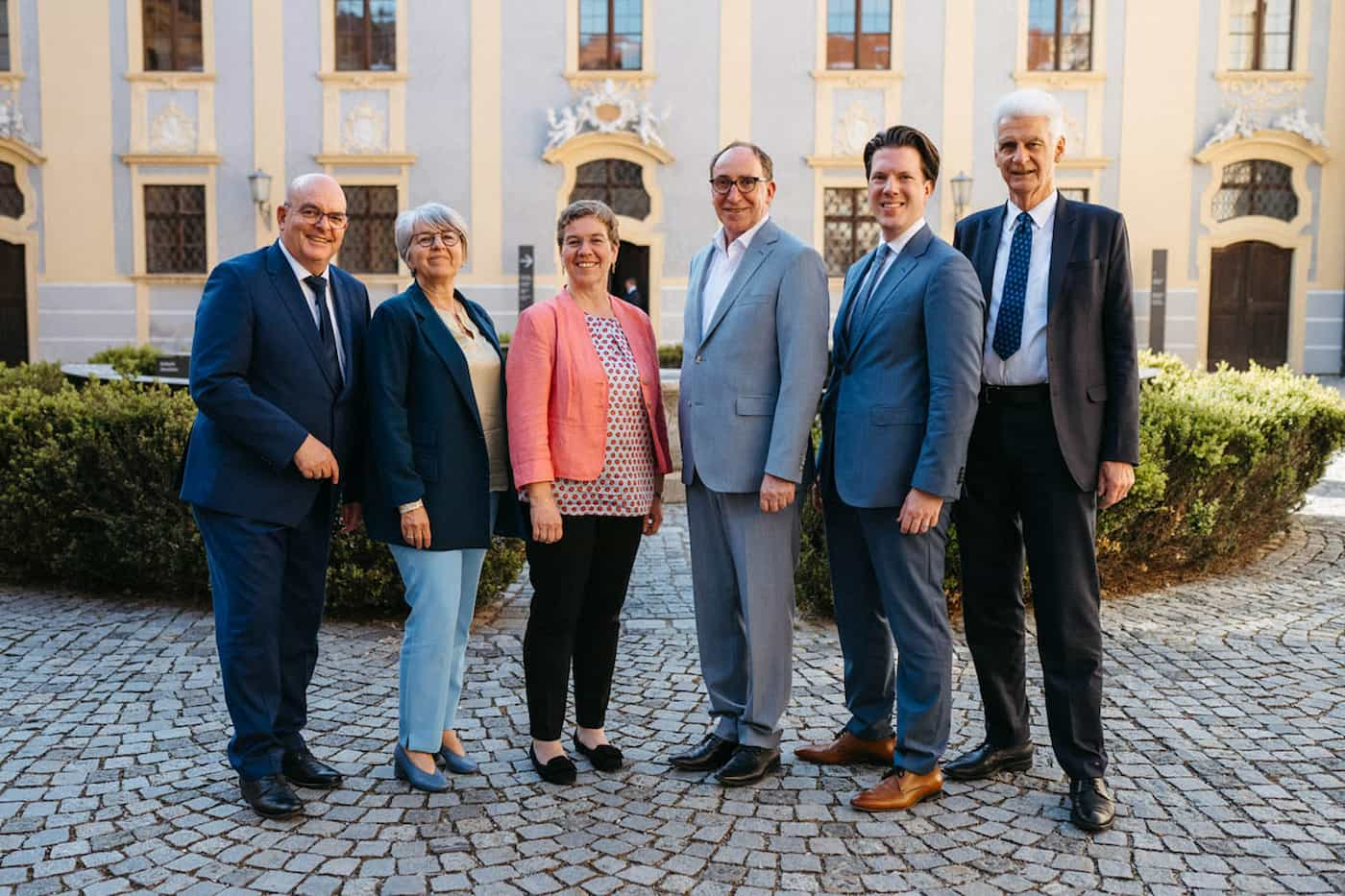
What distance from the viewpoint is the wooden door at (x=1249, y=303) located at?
20.3 m

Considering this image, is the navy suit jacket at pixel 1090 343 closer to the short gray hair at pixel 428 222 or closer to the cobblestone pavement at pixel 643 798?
the cobblestone pavement at pixel 643 798

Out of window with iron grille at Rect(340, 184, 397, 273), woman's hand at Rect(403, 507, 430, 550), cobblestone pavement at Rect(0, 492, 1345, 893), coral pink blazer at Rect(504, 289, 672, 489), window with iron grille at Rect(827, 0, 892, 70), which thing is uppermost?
window with iron grille at Rect(827, 0, 892, 70)

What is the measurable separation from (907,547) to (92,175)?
65.6ft

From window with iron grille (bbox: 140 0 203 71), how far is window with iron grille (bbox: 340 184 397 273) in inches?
137

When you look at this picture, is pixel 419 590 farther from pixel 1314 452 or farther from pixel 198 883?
pixel 1314 452

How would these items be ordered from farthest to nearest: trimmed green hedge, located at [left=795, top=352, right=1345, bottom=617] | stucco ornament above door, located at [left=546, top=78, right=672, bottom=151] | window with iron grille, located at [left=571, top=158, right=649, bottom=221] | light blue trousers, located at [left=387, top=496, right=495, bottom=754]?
1. window with iron grille, located at [left=571, top=158, right=649, bottom=221]
2. stucco ornament above door, located at [left=546, top=78, right=672, bottom=151]
3. trimmed green hedge, located at [left=795, top=352, right=1345, bottom=617]
4. light blue trousers, located at [left=387, top=496, right=495, bottom=754]

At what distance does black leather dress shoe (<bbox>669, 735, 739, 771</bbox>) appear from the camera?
396 cm

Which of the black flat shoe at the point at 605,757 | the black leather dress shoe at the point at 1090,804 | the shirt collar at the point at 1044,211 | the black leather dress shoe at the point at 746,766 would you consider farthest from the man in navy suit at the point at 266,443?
the black leather dress shoe at the point at 1090,804

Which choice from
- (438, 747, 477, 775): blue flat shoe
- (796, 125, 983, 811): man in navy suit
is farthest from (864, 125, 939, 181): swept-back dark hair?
(438, 747, 477, 775): blue flat shoe

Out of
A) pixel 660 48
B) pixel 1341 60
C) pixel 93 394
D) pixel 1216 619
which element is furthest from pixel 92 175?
pixel 1341 60

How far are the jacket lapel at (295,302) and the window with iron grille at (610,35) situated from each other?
56.1 ft

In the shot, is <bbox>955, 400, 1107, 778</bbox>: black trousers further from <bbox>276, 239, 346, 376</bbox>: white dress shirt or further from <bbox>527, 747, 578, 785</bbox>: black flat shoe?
<bbox>276, 239, 346, 376</bbox>: white dress shirt

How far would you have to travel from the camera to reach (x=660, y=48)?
64.5ft

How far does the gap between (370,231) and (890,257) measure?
683 inches
